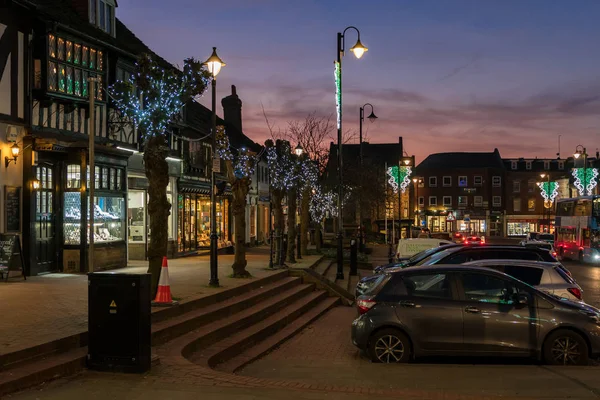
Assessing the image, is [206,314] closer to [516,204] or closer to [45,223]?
[45,223]

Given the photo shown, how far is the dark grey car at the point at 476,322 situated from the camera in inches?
390

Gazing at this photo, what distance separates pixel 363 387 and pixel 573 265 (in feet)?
106

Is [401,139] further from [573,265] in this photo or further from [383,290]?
[383,290]

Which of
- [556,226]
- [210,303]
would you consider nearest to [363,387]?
[210,303]

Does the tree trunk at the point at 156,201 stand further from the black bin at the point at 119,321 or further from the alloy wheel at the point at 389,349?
the alloy wheel at the point at 389,349

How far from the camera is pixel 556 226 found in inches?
1703

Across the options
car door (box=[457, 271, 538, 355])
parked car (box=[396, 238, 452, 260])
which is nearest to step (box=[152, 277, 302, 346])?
car door (box=[457, 271, 538, 355])

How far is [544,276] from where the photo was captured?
12.2 meters

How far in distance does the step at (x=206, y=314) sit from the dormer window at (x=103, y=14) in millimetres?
10078

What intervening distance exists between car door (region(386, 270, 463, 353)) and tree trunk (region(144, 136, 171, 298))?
4650 millimetres

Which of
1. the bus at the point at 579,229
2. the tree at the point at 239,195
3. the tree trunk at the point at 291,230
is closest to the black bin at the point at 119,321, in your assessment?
the tree at the point at 239,195

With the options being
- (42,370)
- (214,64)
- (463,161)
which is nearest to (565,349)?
(42,370)

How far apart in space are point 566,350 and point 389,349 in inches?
105

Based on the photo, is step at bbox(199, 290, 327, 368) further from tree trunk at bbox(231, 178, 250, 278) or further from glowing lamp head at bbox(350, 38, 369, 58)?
glowing lamp head at bbox(350, 38, 369, 58)
